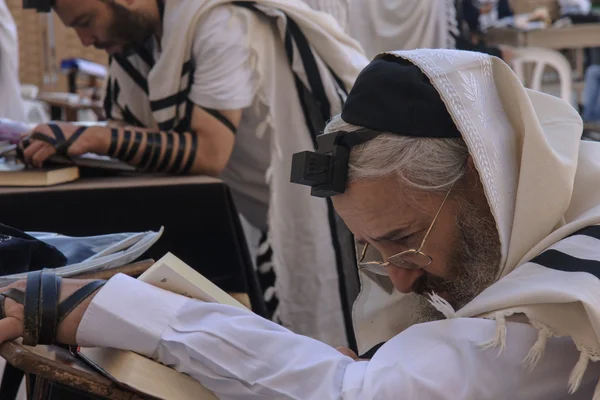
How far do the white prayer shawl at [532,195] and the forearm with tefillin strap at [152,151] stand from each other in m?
1.00

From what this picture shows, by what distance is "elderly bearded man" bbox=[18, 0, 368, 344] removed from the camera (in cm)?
203

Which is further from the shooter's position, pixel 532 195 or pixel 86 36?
pixel 86 36

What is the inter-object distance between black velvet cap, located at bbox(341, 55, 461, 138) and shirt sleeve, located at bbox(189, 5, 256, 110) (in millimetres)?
1024

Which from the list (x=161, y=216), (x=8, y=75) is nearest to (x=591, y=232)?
(x=161, y=216)

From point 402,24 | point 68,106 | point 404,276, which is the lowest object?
point 68,106

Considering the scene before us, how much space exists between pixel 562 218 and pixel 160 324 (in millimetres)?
574

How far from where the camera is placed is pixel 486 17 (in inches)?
311

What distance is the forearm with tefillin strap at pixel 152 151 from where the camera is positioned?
78.2 inches

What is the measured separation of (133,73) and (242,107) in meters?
0.44

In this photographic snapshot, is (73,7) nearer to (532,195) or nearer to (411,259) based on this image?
(411,259)

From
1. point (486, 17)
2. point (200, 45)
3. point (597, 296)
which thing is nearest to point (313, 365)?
point (597, 296)

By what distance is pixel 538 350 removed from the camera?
875 millimetres

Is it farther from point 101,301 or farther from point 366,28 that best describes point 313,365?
point 366,28

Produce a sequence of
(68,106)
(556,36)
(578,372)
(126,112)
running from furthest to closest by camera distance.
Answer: (556,36) → (68,106) → (126,112) → (578,372)
